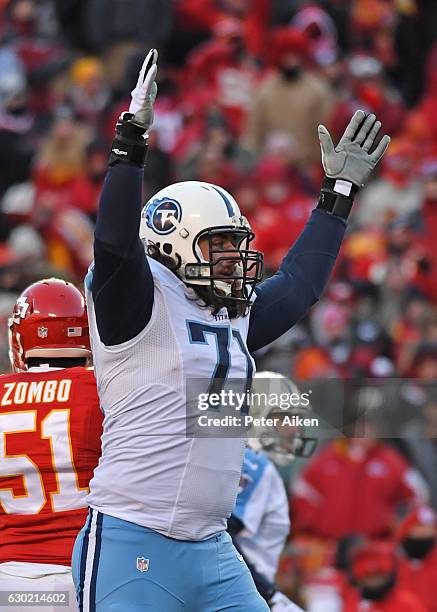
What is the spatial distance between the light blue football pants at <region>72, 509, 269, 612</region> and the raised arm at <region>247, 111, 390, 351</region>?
32.6 inches

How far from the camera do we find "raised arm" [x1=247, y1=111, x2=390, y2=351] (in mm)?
4848

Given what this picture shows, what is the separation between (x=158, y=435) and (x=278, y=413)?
4.80 ft

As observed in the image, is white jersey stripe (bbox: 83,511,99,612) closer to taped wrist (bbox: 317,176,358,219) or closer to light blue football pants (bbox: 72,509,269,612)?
light blue football pants (bbox: 72,509,269,612)

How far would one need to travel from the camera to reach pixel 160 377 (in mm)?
4242

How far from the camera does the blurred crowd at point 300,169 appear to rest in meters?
8.78

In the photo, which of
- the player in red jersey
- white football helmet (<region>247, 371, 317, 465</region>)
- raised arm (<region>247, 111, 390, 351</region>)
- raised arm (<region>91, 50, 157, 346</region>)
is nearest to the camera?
raised arm (<region>91, 50, 157, 346</region>)

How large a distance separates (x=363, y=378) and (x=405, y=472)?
601 millimetres

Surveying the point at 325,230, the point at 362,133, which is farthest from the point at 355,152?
the point at 325,230

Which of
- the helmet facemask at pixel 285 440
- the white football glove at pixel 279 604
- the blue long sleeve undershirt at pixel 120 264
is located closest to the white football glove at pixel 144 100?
the blue long sleeve undershirt at pixel 120 264

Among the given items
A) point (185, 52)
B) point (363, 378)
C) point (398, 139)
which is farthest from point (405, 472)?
point (185, 52)

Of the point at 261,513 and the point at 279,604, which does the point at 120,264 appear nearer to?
the point at 261,513

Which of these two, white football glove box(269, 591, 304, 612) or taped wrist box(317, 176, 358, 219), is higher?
taped wrist box(317, 176, 358, 219)

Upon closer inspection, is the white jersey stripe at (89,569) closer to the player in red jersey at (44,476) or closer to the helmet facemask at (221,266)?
the player in red jersey at (44,476)

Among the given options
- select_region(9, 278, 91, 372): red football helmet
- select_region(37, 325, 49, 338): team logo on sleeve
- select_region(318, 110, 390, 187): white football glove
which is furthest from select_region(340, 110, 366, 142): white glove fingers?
select_region(37, 325, 49, 338): team logo on sleeve
